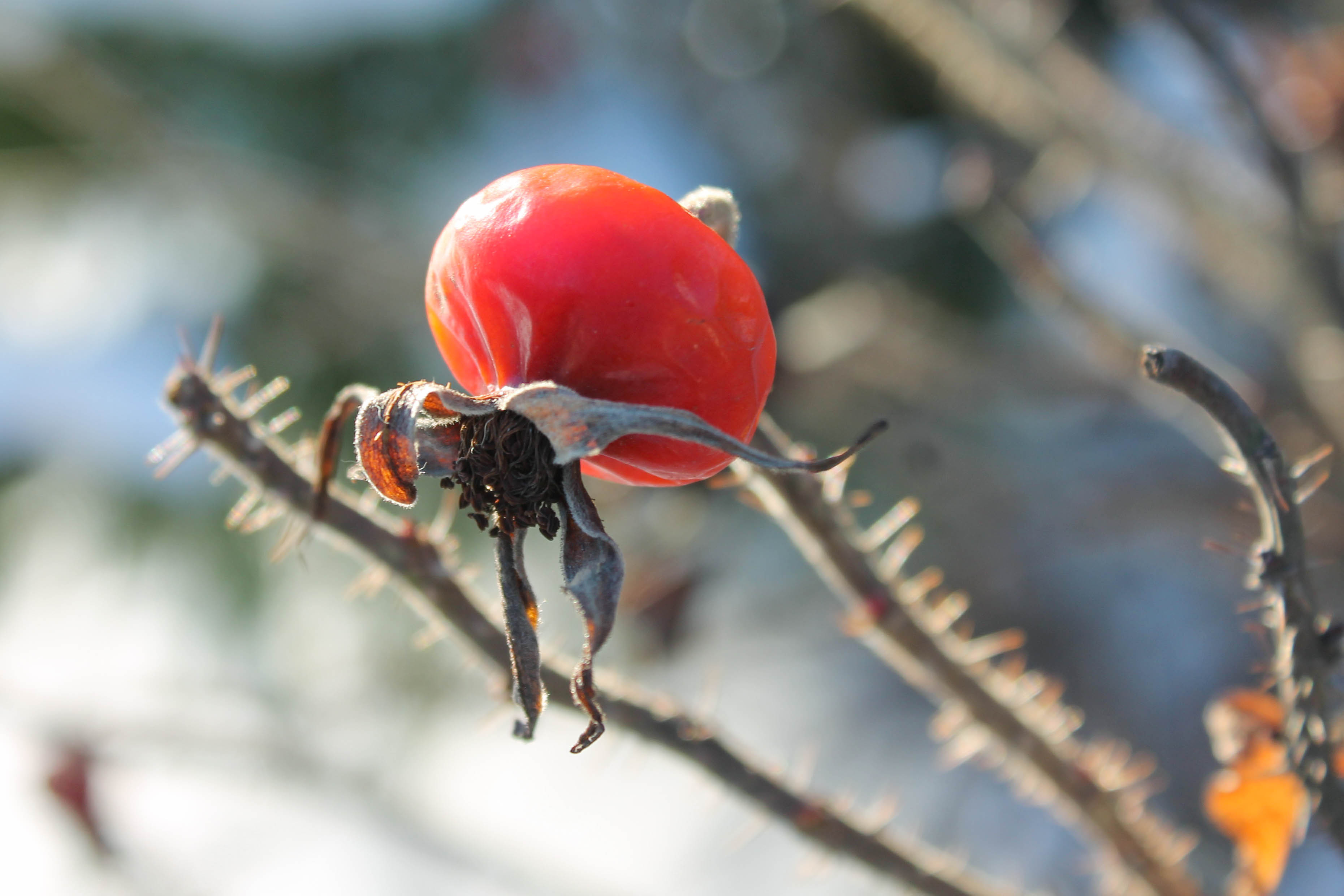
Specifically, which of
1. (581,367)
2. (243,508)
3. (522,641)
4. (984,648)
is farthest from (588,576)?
(984,648)

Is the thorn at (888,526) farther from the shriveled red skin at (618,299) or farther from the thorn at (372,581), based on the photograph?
the thorn at (372,581)

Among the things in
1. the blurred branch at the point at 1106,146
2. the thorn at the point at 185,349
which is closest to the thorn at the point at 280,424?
the thorn at the point at 185,349

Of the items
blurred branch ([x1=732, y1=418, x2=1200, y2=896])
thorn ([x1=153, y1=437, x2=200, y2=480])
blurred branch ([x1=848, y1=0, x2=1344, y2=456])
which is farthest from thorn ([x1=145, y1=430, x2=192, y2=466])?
blurred branch ([x1=848, y1=0, x2=1344, y2=456])

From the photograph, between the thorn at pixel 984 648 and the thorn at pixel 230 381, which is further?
the thorn at pixel 984 648

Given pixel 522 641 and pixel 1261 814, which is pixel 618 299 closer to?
pixel 522 641

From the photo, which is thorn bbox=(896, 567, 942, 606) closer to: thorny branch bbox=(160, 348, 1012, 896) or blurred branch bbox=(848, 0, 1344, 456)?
thorny branch bbox=(160, 348, 1012, 896)
